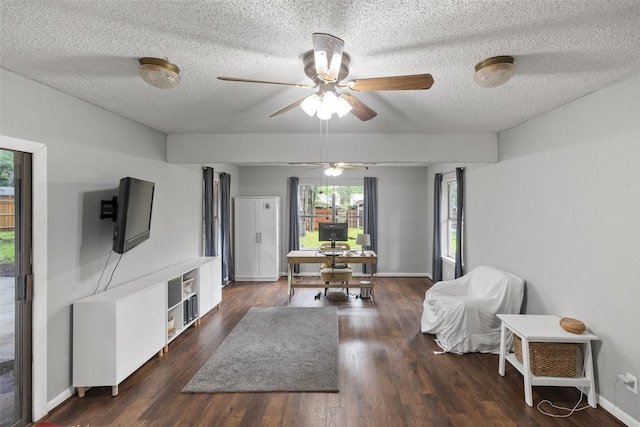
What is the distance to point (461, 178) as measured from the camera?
16.9 ft

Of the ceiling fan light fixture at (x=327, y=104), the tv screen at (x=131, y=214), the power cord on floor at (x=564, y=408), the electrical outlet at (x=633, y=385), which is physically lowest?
the power cord on floor at (x=564, y=408)

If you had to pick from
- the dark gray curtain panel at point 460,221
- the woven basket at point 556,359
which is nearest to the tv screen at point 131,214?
the woven basket at point 556,359

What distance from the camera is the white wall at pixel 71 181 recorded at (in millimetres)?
2262

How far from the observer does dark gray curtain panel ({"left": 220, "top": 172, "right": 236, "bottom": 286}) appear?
5941 mm

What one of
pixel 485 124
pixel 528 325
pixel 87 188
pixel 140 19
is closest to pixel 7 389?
pixel 87 188

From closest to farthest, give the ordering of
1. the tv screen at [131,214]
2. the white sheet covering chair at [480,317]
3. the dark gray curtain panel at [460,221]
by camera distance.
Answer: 1. the tv screen at [131,214]
2. the white sheet covering chair at [480,317]
3. the dark gray curtain panel at [460,221]

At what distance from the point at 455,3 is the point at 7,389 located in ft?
12.0

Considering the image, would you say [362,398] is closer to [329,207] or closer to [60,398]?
[60,398]

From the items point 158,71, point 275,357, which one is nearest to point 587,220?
point 275,357

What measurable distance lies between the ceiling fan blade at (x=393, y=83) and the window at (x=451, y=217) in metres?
4.71

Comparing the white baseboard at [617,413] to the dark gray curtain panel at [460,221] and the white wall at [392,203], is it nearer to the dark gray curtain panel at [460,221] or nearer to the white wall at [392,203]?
the dark gray curtain panel at [460,221]

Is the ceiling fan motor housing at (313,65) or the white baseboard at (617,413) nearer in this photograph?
the ceiling fan motor housing at (313,65)

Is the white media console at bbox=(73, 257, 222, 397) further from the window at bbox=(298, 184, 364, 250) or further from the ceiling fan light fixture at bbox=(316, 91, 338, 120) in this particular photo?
the window at bbox=(298, 184, 364, 250)

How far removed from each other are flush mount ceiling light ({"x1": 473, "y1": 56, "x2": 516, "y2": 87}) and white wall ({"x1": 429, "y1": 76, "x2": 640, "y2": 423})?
1058 mm
